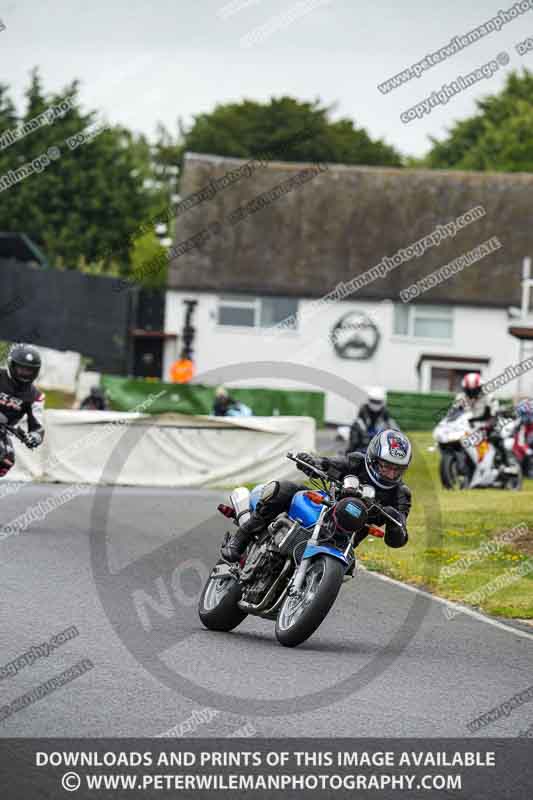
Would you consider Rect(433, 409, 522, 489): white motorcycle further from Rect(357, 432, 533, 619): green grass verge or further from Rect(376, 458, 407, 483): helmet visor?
Rect(376, 458, 407, 483): helmet visor

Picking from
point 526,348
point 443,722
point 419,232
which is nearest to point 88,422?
point 443,722

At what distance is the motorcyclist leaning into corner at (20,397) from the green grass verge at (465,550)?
372 centimetres

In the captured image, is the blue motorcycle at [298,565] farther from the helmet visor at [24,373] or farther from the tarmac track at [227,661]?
the helmet visor at [24,373]

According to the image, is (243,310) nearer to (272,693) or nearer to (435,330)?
(435,330)

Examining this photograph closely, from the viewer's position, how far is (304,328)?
54812mm

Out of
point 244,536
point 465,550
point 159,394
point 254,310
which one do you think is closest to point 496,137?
point 254,310

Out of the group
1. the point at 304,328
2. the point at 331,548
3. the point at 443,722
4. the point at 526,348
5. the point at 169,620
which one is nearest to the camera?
the point at 443,722

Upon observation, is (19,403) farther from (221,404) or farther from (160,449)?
(221,404)

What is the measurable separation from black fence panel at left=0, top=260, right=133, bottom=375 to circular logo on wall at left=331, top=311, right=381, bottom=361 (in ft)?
26.0

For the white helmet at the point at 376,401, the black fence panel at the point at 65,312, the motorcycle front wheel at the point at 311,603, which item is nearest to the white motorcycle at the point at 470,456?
the white helmet at the point at 376,401

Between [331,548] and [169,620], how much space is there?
65.3 inches

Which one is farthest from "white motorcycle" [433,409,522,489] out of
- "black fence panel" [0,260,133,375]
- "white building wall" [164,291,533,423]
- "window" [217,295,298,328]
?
"window" [217,295,298,328]

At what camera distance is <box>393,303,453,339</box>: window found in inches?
2162

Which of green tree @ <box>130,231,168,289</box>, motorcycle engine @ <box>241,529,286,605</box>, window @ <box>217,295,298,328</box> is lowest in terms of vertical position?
motorcycle engine @ <box>241,529,286,605</box>
